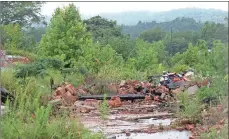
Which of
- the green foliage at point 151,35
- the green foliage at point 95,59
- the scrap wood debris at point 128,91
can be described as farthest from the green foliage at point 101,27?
the scrap wood debris at point 128,91

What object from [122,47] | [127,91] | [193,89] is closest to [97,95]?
[127,91]

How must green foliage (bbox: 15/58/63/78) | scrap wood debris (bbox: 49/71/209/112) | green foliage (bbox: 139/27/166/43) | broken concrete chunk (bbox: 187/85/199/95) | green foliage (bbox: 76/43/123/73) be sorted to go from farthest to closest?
green foliage (bbox: 139/27/166/43) → green foliage (bbox: 76/43/123/73) → green foliage (bbox: 15/58/63/78) → broken concrete chunk (bbox: 187/85/199/95) → scrap wood debris (bbox: 49/71/209/112)

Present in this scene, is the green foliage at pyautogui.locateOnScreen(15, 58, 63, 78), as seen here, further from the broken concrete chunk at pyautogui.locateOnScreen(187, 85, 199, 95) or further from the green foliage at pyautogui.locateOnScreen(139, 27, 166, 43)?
the green foliage at pyautogui.locateOnScreen(139, 27, 166, 43)

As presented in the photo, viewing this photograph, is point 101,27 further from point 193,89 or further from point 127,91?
point 193,89

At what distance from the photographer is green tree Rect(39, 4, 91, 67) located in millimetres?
17453

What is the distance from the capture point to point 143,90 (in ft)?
32.6

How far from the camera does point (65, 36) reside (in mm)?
17828

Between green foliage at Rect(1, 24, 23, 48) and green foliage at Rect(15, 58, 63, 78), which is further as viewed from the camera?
green foliage at Rect(1, 24, 23, 48)

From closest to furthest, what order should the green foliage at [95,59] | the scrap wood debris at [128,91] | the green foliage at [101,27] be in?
the scrap wood debris at [128,91] < the green foliage at [95,59] < the green foliage at [101,27]

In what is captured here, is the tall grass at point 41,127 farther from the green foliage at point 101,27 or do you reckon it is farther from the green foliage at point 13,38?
the green foliage at point 101,27

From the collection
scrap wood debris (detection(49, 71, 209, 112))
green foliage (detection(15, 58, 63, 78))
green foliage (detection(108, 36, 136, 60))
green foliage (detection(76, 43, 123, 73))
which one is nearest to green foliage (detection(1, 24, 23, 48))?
green foliage (detection(108, 36, 136, 60))

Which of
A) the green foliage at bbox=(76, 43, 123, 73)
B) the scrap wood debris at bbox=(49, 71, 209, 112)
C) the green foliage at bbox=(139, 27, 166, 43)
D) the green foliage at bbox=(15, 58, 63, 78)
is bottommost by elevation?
the green foliage at bbox=(139, 27, 166, 43)

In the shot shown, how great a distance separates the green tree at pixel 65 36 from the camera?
17.5m

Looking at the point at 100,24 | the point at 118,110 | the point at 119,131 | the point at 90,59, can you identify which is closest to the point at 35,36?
the point at 100,24
